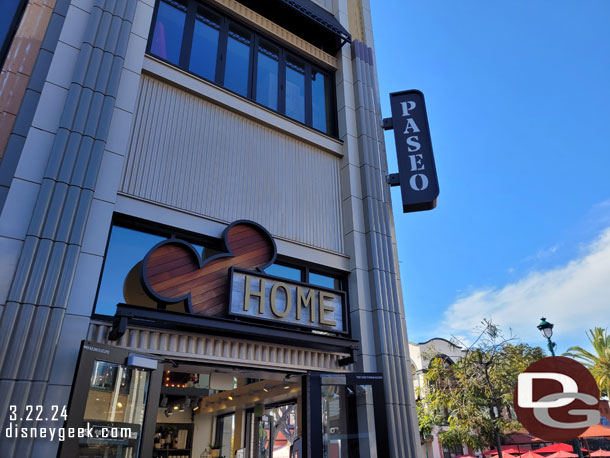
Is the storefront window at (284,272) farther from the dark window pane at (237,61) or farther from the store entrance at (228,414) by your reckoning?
the dark window pane at (237,61)

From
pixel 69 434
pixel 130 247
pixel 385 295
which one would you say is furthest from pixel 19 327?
pixel 385 295

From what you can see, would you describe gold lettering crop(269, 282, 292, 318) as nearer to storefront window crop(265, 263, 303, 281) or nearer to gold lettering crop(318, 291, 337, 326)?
storefront window crop(265, 263, 303, 281)

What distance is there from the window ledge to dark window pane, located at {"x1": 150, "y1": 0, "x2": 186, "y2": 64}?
0.62 meters

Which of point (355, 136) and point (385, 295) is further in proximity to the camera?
point (355, 136)

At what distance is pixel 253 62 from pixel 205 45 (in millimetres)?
1287

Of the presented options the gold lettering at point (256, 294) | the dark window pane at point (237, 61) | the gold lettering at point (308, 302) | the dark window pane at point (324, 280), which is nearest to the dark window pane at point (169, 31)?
the dark window pane at point (237, 61)

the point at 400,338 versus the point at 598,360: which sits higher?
the point at 598,360

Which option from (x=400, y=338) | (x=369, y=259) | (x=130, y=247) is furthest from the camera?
(x=369, y=259)

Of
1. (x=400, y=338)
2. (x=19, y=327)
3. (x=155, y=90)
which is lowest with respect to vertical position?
(x=19, y=327)

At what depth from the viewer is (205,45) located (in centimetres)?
1052

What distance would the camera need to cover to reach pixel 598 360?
40781 millimetres

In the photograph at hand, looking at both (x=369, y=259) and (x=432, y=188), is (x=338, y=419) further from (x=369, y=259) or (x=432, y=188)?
(x=432, y=188)

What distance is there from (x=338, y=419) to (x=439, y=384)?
47.0 ft

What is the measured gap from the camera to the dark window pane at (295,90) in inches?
456
